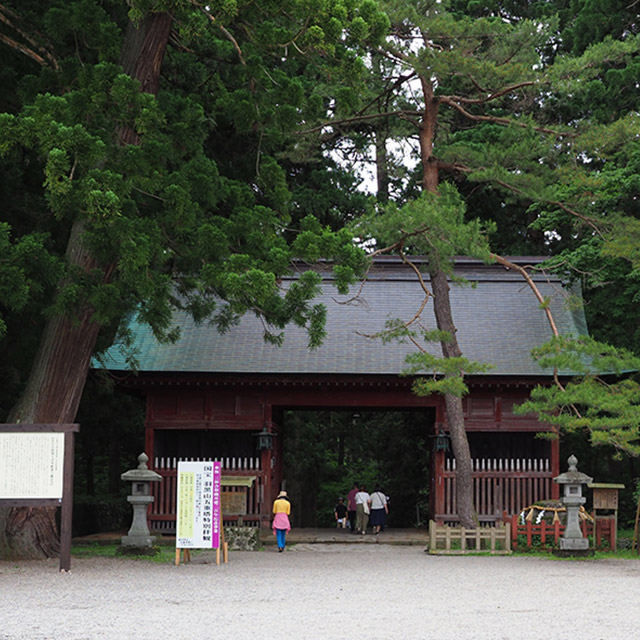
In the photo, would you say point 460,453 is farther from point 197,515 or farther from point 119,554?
point 119,554

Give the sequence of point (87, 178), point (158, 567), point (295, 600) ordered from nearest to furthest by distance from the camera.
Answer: point (295, 600)
point (87, 178)
point (158, 567)

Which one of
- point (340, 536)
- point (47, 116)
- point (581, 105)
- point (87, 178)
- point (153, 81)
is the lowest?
point (340, 536)

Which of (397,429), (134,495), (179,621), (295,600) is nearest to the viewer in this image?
(179,621)

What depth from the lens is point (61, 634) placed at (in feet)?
22.0

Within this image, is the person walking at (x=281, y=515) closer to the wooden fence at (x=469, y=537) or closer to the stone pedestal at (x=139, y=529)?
the stone pedestal at (x=139, y=529)

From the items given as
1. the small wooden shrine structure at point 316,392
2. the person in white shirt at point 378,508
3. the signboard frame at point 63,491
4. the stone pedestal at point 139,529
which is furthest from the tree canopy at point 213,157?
the person in white shirt at point 378,508

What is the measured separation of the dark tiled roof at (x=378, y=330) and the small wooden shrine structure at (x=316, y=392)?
4cm

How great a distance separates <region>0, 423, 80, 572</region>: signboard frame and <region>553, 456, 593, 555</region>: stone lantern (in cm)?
722

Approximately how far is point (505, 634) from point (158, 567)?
624cm

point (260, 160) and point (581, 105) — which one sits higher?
point (581, 105)

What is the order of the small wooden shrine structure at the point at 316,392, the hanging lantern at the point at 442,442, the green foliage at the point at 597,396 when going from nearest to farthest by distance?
the green foliage at the point at 597,396, the small wooden shrine structure at the point at 316,392, the hanging lantern at the point at 442,442

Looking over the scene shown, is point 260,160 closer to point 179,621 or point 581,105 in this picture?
point 179,621

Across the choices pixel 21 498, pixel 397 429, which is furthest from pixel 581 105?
pixel 21 498

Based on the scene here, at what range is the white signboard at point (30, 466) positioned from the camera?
10859mm
